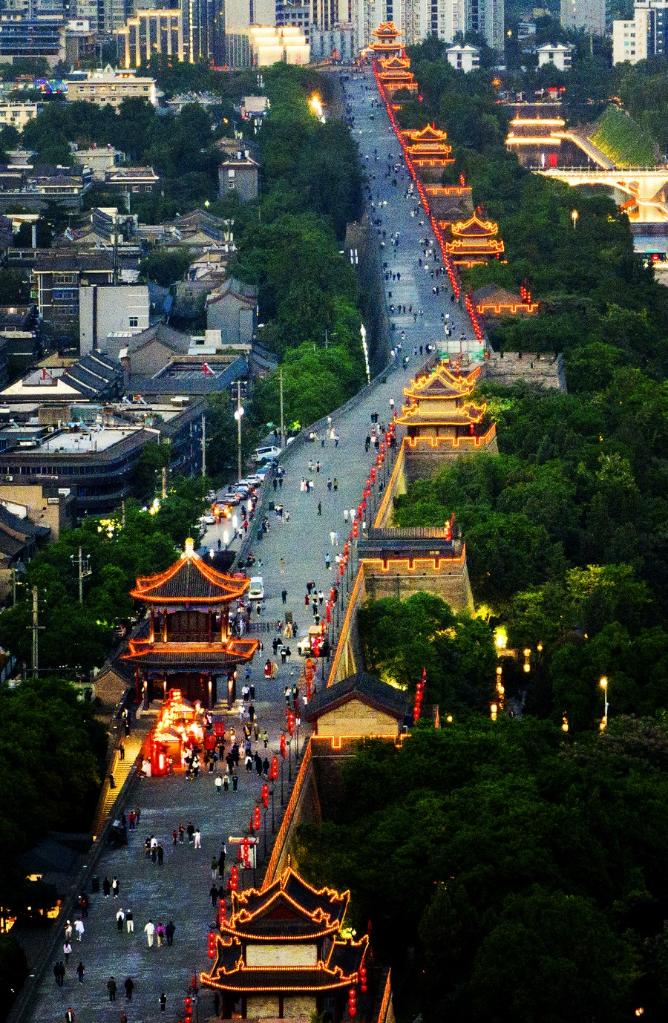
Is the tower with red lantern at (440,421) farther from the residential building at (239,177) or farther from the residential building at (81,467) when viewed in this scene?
the residential building at (239,177)

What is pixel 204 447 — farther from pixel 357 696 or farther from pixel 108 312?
pixel 357 696

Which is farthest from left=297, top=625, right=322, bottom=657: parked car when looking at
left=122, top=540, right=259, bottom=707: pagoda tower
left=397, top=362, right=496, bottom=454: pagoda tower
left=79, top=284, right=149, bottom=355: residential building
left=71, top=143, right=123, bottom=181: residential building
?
left=71, top=143, right=123, bottom=181: residential building

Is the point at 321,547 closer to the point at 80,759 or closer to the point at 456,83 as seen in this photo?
the point at 80,759

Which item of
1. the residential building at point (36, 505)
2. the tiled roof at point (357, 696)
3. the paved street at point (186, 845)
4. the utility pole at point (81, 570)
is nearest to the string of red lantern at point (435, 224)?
the residential building at point (36, 505)

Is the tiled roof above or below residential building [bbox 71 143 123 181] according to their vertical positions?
above

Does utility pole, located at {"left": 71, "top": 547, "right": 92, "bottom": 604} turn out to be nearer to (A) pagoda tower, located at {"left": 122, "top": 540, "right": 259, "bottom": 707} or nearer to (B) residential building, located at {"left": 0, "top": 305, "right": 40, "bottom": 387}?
(A) pagoda tower, located at {"left": 122, "top": 540, "right": 259, "bottom": 707}

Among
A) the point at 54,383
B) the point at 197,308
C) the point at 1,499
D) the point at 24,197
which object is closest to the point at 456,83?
the point at 24,197
